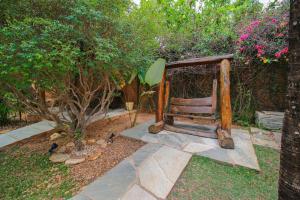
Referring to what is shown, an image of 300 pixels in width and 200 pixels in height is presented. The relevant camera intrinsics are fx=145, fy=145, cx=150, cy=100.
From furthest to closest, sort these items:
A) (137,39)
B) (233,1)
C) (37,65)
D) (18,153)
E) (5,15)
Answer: (233,1)
(18,153)
(137,39)
(5,15)
(37,65)

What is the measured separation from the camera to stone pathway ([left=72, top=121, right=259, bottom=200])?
1.45m

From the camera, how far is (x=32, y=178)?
6.08ft

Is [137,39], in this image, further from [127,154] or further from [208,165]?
[208,165]

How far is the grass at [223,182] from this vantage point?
1480 millimetres

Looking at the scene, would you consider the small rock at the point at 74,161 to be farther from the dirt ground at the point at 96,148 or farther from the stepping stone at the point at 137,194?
the stepping stone at the point at 137,194

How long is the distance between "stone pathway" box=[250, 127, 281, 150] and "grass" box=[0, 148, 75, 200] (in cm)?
317

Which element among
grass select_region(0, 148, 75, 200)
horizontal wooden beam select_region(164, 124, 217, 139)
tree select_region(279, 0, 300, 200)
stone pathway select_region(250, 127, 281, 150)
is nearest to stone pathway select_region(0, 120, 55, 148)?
grass select_region(0, 148, 75, 200)

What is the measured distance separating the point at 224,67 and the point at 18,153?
3.89 m

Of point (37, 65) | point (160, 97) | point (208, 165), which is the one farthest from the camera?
point (160, 97)

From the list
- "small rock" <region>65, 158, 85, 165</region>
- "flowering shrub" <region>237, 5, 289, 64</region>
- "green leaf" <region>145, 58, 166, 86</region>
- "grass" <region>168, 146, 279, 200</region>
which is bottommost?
"grass" <region>168, 146, 279, 200</region>

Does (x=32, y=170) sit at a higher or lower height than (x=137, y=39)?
lower

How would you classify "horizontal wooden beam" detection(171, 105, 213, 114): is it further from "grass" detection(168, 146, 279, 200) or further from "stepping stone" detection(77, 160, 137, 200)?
"stepping stone" detection(77, 160, 137, 200)

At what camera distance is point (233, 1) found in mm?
8133

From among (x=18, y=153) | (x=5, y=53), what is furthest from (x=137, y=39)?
(x=18, y=153)
